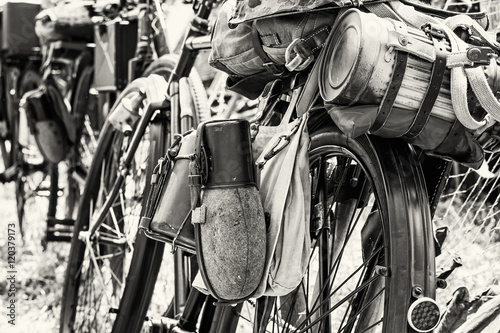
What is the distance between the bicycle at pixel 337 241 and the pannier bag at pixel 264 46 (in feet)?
0.35

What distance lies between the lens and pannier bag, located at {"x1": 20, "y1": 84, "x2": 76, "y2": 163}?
611 centimetres

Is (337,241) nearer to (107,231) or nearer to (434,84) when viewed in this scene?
(434,84)

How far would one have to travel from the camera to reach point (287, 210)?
7.54ft

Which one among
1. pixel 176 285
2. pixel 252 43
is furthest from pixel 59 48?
pixel 252 43

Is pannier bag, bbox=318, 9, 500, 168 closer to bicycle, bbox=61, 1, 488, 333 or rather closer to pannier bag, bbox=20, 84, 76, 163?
bicycle, bbox=61, 1, 488, 333

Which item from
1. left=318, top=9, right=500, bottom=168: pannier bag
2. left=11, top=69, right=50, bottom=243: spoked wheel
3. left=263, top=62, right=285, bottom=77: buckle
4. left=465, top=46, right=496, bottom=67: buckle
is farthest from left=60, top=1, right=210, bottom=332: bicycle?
left=11, top=69, right=50, bottom=243: spoked wheel

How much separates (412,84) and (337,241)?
688mm

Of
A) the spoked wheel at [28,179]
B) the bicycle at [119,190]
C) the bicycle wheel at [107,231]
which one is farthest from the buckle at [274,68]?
the spoked wheel at [28,179]

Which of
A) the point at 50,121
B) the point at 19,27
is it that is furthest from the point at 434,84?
the point at 19,27

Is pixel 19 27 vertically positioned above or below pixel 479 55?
below

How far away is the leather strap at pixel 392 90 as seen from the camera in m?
1.98

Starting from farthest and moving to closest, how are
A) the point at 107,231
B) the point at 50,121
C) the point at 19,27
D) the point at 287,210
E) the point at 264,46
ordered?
the point at 19,27 → the point at 50,121 → the point at 107,231 → the point at 264,46 → the point at 287,210

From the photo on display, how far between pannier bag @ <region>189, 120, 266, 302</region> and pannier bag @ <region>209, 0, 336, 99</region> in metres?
0.22

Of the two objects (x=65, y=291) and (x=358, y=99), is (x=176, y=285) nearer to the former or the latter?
(x=65, y=291)
